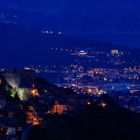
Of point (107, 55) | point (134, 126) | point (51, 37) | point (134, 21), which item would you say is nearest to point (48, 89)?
point (134, 126)

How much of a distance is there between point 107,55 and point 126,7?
35.0 meters

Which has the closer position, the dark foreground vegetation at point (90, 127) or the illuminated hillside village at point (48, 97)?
the dark foreground vegetation at point (90, 127)

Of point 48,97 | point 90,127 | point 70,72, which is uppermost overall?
point 70,72

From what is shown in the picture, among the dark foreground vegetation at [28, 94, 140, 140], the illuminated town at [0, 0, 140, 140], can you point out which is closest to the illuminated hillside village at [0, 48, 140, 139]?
the illuminated town at [0, 0, 140, 140]

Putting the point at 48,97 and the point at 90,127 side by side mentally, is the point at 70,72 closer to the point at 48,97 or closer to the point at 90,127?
the point at 48,97

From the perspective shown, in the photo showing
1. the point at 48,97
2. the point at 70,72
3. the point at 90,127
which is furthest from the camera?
the point at 70,72

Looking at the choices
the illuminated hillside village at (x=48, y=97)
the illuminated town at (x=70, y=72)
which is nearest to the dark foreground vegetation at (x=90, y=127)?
the illuminated town at (x=70, y=72)

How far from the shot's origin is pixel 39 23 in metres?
70.3

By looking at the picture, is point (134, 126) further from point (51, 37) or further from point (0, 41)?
point (51, 37)

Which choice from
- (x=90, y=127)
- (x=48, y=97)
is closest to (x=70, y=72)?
(x=48, y=97)

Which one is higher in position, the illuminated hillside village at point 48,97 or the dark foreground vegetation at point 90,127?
the illuminated hillside village at point 48,97

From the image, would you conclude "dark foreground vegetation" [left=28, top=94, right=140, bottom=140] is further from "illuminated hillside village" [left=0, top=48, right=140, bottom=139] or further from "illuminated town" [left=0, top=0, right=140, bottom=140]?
"illuminated hillside village" [left=0, top=48, right=140, bottom=139]

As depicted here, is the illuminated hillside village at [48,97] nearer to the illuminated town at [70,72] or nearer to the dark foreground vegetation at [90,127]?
the illuminated town at [70,72]

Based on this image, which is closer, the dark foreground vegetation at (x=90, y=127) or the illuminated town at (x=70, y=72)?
the dark foreground vegetation at (x=90, y=127)
